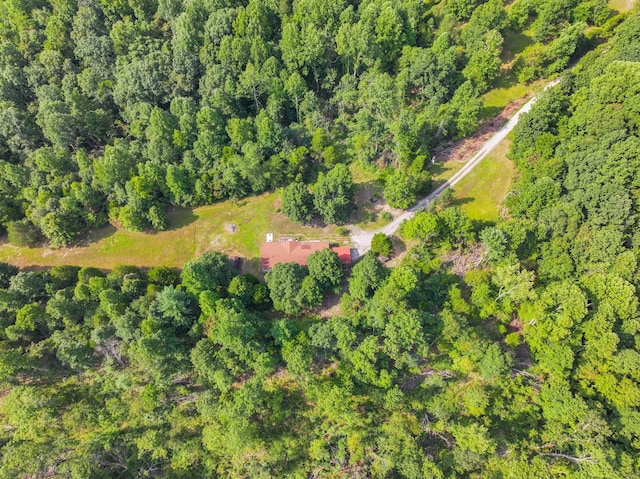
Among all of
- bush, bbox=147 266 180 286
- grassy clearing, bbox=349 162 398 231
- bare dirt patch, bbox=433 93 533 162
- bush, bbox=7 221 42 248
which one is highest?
bare dirt patch, bbox=433 93 533 162

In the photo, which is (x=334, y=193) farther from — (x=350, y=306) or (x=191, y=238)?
(x=191, y=238)

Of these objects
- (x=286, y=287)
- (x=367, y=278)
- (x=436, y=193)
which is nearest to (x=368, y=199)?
(x=436, y=193)

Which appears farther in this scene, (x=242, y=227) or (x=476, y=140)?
(x=476, y=140)

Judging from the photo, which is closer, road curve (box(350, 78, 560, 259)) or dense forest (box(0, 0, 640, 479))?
dense forest (box(0, 0, 640, 479))

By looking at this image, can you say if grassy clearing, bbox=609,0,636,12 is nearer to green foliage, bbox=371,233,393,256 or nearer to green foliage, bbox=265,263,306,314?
green foliage, bbox=371,233,393,256

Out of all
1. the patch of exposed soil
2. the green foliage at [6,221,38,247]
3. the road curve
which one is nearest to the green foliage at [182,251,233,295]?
the road curve

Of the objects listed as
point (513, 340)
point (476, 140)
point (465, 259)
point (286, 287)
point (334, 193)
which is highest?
point (476, 140)

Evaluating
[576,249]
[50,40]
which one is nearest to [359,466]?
[576,249]

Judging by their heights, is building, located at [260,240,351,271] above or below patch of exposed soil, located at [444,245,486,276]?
below
